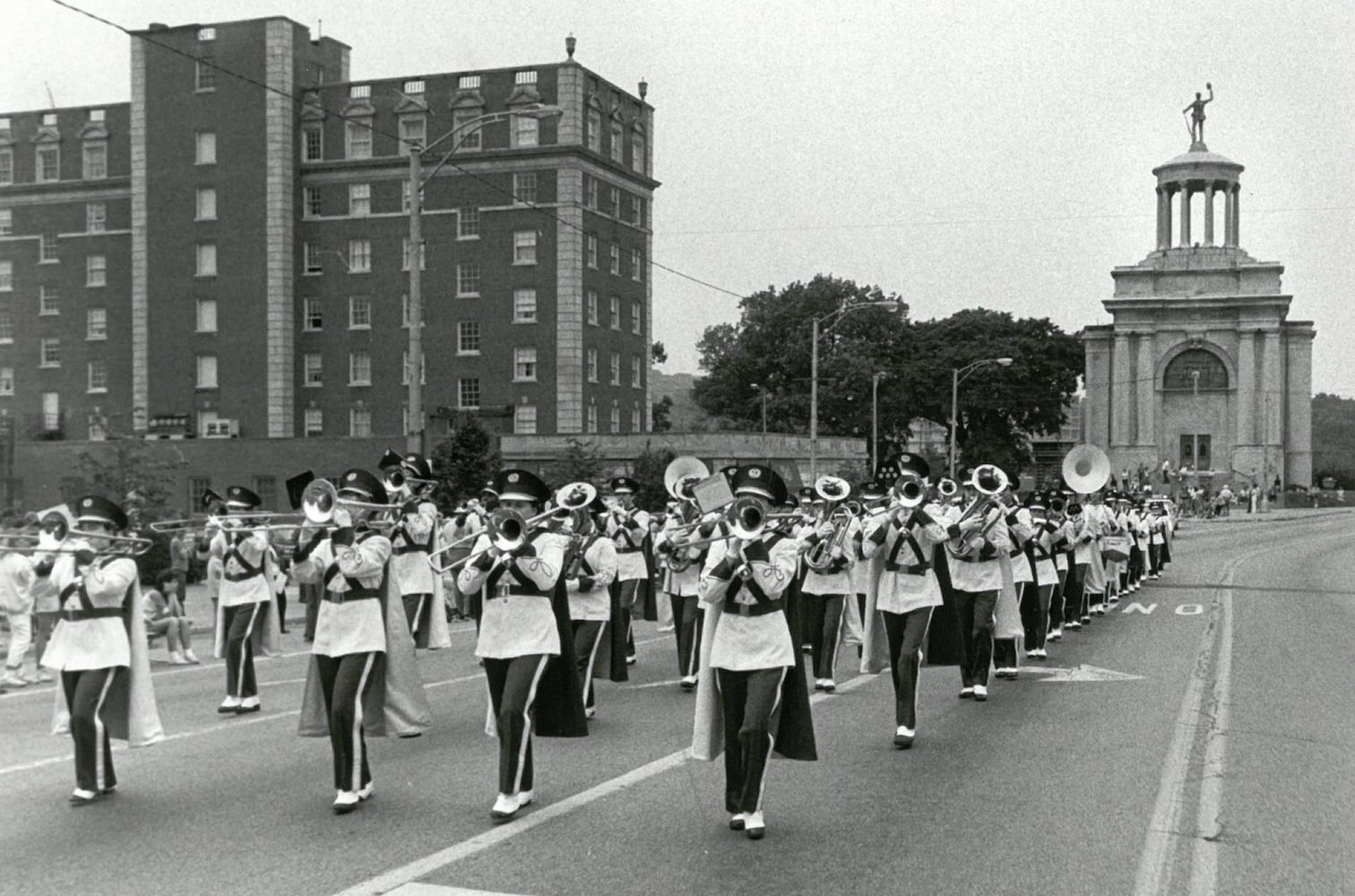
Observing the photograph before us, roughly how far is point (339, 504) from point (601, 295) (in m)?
54.5

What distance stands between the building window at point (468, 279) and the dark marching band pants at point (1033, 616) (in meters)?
48.0

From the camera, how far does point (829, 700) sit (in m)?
13.0

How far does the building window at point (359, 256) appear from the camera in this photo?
64125 mm

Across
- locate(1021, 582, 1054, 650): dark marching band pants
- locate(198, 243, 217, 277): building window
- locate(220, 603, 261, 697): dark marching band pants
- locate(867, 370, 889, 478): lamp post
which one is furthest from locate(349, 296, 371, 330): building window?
locate(220, 603, 261, 697): dark marching band pants

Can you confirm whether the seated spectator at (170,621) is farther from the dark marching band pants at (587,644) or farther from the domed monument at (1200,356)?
the domed monument at (1200,356)

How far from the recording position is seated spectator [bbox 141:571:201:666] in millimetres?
17531

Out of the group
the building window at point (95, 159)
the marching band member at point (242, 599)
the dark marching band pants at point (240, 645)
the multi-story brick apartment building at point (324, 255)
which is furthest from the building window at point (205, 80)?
the dark marching band pants at point (240, 645)

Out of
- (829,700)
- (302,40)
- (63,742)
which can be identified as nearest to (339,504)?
(63,742)

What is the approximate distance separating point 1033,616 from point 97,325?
58996 millimetres

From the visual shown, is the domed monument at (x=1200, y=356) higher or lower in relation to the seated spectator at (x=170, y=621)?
higher

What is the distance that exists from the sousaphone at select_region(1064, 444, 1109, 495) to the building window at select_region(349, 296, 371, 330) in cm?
4913

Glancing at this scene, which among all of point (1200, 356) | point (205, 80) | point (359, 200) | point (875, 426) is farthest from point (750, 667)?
point (1200, 356)

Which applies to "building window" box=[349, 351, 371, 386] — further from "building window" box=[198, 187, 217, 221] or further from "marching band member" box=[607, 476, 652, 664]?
"marching band member" box=[607, 476, 652, 664]

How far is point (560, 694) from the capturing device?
868 centimetres
